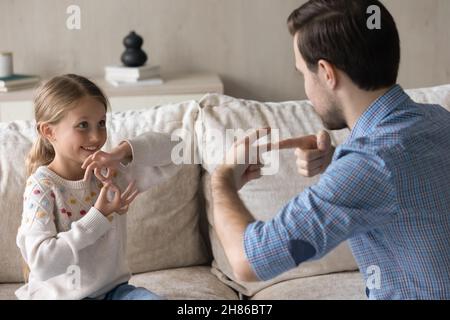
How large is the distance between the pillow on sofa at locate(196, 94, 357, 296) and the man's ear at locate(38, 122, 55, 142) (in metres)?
0.55

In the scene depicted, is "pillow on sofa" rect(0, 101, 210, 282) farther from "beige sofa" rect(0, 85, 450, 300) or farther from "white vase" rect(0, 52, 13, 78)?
"white vase" rect(0, 52, 13, 78)

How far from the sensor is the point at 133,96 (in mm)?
3277

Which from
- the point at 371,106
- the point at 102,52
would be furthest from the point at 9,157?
the point at 102,52

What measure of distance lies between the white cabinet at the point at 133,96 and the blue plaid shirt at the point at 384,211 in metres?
1.96

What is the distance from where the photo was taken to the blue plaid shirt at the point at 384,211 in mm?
1246

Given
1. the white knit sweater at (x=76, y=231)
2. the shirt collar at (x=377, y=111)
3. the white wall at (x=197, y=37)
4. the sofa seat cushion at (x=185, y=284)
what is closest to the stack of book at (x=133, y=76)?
the white wall at (x=197, y=37)

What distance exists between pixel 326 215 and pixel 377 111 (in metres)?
0.26

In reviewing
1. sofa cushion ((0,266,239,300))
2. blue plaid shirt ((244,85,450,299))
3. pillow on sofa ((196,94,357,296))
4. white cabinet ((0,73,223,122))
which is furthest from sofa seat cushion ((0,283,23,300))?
white cabinet ((0,73,223,122))

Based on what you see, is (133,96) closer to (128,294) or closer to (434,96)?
(434,96)

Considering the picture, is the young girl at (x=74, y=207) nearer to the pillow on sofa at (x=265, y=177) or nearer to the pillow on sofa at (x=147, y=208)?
the pillow on sofa at (x=147, y=208)

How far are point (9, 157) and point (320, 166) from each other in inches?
38.9

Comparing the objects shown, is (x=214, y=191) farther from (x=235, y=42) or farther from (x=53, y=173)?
(x=235, y=42)

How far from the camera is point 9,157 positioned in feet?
7.09

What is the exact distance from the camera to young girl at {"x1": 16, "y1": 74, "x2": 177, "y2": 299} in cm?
168
